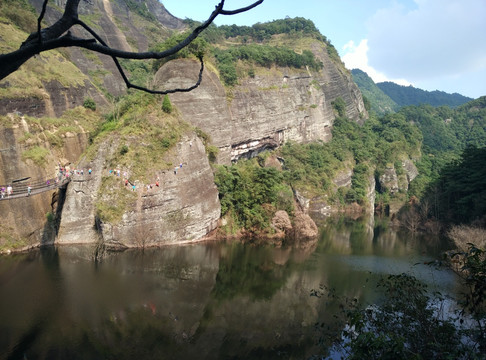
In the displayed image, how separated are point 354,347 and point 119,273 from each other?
56.9 feet

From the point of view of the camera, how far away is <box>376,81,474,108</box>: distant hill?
156m

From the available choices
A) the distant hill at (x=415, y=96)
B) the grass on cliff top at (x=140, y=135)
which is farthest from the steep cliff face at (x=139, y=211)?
the distant hill at (x=415, y=96)

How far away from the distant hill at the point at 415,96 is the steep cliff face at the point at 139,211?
489 feet

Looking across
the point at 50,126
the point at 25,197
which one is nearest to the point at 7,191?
the point at 25,197

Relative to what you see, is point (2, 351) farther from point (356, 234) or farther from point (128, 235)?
point (356, 234)

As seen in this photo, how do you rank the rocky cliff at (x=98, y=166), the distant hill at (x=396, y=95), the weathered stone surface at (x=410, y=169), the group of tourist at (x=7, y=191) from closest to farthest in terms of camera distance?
the group of tourist at (x=7, y=191) < the rocky cliff at (x=98, y=166) < the weathered stone surface at (x=410, y=169) < the distant hill at (x=396, y=95)

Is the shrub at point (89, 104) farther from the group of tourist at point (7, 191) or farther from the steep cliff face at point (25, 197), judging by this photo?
the group of tourist at point (7, 191)

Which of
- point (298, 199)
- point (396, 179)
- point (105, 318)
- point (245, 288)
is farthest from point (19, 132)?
point (396, 179)

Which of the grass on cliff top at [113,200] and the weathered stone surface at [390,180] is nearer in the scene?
the grass on cliff top at [113,200]

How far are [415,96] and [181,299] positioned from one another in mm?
175755

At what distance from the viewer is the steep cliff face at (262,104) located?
108 feet

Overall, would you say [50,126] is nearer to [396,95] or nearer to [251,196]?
[251,196]

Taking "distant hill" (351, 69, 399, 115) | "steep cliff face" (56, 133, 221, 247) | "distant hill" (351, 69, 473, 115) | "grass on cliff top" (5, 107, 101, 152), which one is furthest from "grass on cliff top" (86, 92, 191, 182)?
"distant hill" (351, 69, 473, 115)

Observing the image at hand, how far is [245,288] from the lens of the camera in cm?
2008
